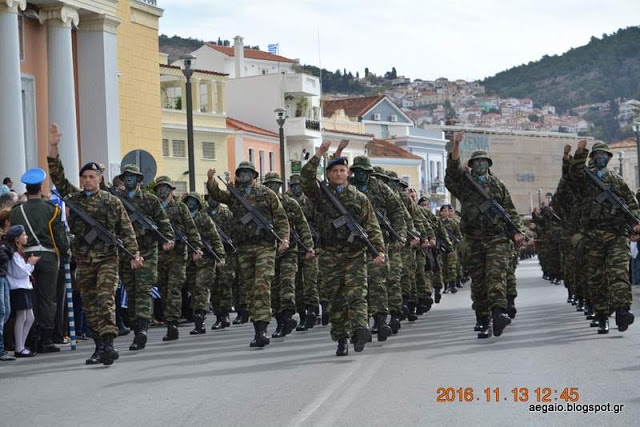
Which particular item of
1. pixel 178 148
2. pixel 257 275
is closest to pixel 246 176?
pixel 257 275

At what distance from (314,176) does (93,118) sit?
2276cm

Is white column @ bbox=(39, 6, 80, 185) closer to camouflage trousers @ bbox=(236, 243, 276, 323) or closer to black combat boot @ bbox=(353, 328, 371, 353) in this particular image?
camouflage trousers @ bbox=(236, 243, 276, 323)

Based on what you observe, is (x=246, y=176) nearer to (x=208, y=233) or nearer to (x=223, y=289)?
(x=208, y=233)

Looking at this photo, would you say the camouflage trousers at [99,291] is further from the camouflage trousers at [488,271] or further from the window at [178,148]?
the window at [178,148]

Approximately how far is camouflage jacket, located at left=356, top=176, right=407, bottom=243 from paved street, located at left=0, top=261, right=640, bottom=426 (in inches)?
55.5

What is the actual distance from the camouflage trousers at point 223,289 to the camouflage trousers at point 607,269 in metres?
6.51

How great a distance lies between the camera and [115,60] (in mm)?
34906

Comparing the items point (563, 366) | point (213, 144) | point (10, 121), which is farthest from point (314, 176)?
point (213, 144)

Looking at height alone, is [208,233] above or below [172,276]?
above

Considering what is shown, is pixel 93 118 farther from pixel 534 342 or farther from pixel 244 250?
pixel 534 342

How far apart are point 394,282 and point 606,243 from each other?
121 inches

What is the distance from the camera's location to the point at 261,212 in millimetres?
14852

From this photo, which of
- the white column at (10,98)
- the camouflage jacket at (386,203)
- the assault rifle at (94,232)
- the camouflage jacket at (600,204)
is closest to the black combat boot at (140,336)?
the assault rifle at (94,232)

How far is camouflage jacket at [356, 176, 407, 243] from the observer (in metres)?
15.4
